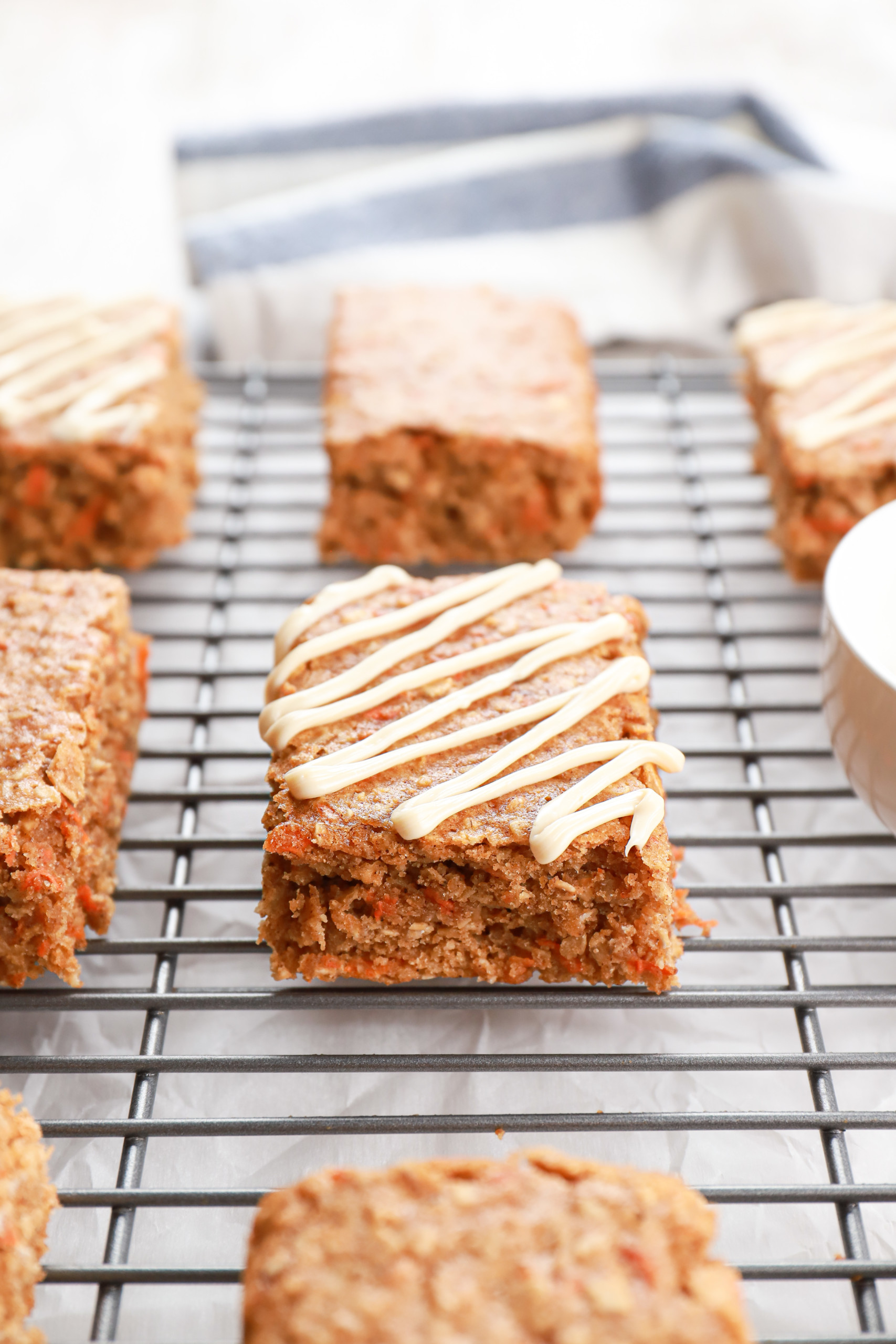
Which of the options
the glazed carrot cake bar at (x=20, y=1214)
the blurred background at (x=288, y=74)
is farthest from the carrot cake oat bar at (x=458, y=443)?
the glazed carrot cake bar at (x=20, y=1214)

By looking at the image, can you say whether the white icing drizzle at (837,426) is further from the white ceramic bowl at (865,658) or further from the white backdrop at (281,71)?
the white backdrop at (281,71)

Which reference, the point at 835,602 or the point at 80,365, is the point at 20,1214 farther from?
the point at 80,365

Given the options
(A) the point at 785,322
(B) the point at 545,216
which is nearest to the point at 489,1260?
(A) the point at 785,322

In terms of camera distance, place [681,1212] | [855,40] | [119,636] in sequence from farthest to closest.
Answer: [855,40] → [119,636] → [681,1212]

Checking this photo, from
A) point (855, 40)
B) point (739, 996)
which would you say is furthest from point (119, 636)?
point (855, 40)

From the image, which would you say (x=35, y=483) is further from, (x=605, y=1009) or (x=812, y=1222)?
(x=812, y=1222)

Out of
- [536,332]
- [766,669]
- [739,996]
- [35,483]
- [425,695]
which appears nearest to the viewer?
[739,996]
